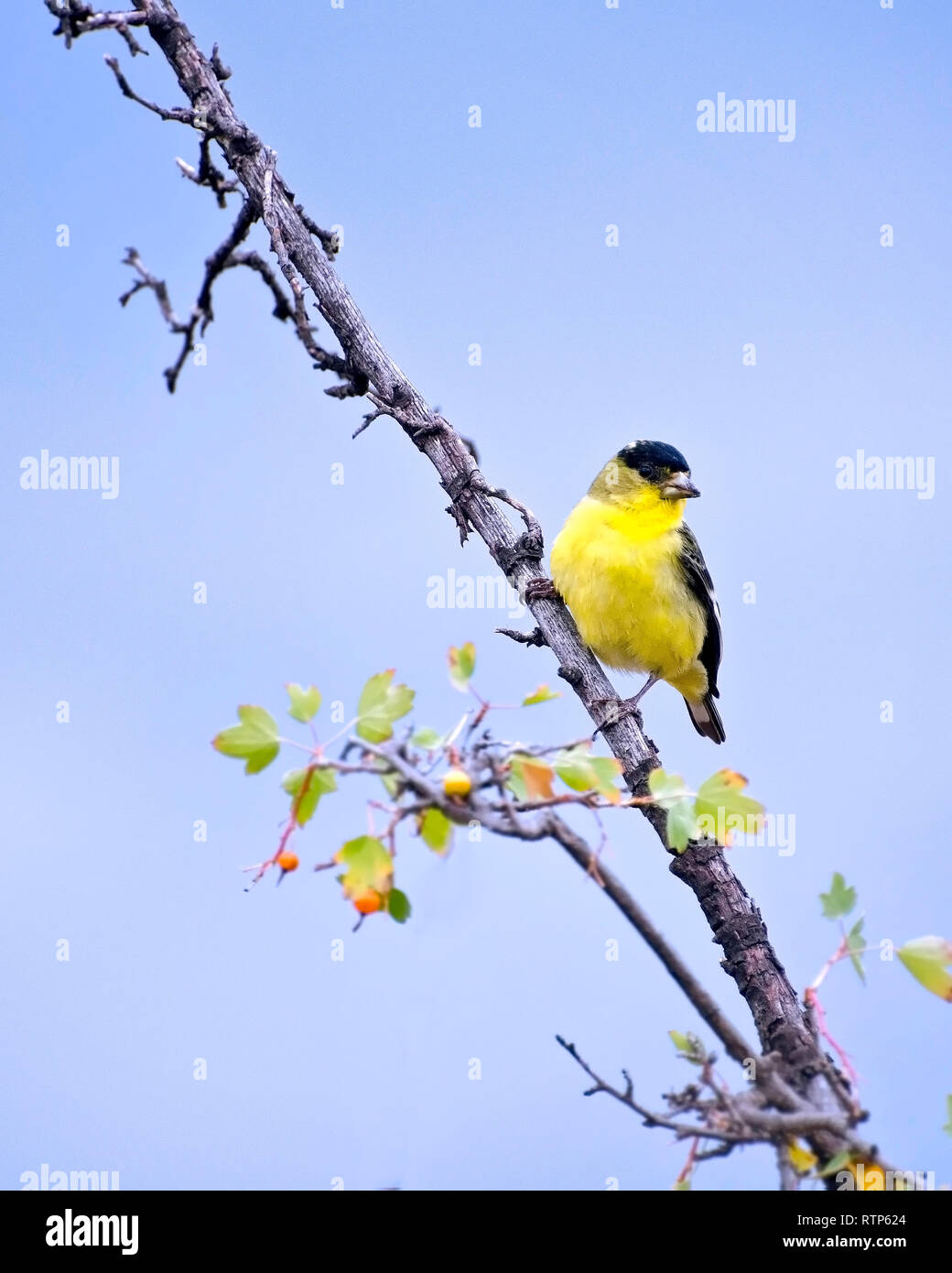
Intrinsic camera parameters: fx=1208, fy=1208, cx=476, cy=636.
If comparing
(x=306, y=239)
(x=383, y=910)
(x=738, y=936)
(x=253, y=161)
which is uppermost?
(x=253, y=161)

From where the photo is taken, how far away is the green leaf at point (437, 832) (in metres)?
1.82

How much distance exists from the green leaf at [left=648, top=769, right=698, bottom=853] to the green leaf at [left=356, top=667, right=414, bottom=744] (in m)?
0.41

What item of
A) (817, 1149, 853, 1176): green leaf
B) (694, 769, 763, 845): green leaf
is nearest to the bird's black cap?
(694, 769, 763, 845): green leaf

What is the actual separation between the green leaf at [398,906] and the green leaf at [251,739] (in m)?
0.28

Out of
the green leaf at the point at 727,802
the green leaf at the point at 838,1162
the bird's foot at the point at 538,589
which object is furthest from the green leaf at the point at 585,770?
the bird's foot at the point at 538,589

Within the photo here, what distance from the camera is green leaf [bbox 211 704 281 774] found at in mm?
1867

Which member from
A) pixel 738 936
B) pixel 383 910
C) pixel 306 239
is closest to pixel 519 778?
pixel 383 910

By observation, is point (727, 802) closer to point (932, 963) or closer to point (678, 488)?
point (932, 963)

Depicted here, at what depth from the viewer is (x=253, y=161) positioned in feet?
12.8

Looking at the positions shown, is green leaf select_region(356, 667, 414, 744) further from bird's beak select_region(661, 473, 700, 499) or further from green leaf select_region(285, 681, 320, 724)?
bird's beak select_region(661, 473, 700, 499)
